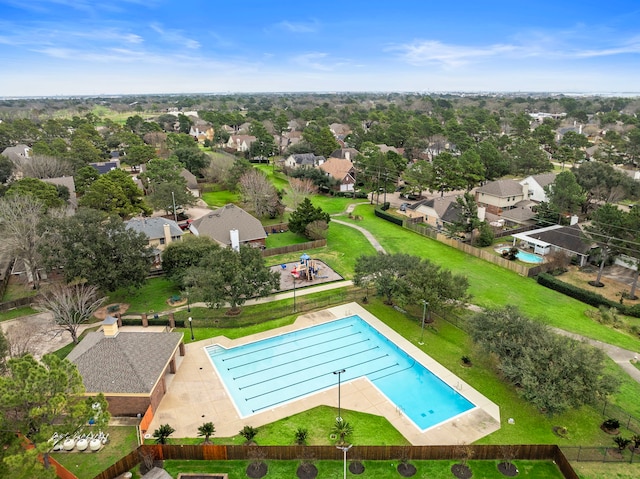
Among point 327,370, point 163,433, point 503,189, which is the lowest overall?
point 327,370

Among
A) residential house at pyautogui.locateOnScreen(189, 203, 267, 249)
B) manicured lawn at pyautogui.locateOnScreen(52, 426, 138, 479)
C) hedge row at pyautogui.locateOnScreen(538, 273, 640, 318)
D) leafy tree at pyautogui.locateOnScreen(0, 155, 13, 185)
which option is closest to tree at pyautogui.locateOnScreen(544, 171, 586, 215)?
hedge row at pyautogui.locateOnScreen(538, 273, 640, 318)

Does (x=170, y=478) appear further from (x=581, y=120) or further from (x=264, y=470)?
(x=581, y=120)

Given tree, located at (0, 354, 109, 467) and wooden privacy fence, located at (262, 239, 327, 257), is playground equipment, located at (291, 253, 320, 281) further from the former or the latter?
tree, located at (0, 354, 109, 467)

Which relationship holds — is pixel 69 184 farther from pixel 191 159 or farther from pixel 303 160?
pixel 303 160

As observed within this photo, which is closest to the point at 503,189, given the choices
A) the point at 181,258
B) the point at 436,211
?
the point at 436,211

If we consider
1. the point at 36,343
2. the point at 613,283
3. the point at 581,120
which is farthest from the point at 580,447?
the point at 581,120

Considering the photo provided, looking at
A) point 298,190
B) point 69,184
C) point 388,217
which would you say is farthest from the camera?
point 298,190
